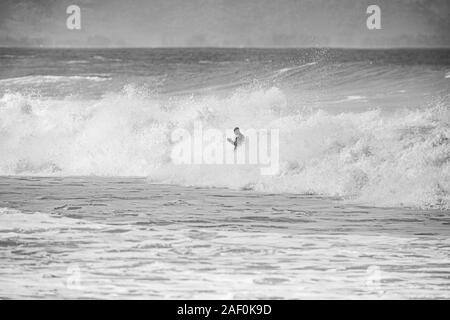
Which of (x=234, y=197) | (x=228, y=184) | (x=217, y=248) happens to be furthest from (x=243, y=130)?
(x=217, y=248)

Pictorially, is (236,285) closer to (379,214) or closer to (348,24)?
(379,214)

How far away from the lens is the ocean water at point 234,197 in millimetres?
8633

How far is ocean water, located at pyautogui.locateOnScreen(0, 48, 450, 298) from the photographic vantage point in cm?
863

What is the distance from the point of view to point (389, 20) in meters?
44.0

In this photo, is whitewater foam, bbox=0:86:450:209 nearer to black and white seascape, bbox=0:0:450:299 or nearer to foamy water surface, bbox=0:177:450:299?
black and white seascape, bbox=0:0:450:299

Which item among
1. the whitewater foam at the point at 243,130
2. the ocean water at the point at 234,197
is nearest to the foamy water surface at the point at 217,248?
the ocean water at the point at 234,197

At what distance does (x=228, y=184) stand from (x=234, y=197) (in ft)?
5.03

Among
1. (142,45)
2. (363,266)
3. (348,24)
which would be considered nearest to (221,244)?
(363,266)

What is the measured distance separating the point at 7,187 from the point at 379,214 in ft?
21.8

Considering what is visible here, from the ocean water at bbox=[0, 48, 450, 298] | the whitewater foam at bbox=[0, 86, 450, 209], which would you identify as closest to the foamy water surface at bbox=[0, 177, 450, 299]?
the ocean water at bbox=[0, 48, 450, 298]

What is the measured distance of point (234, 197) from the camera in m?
14.2

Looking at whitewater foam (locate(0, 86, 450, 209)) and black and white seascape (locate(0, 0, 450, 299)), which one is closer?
black and white seascape (locate(0, 0, 450, 299))

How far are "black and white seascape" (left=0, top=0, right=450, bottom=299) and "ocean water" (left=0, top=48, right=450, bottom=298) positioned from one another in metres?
0.04
